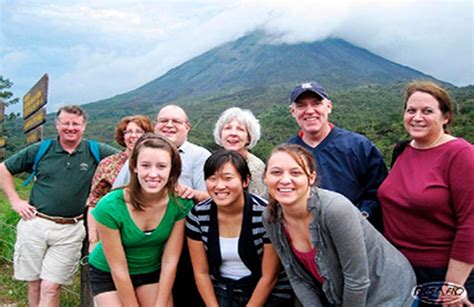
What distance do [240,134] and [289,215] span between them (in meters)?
1.01

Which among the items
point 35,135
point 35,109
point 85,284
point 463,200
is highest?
point 35,109

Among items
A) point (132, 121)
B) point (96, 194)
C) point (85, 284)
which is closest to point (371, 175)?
point (132, 121)

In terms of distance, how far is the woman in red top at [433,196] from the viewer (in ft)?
7.22

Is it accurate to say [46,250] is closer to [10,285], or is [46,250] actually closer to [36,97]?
[10,285]

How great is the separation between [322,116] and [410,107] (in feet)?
1.77

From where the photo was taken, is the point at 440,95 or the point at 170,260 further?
the point at 170,260

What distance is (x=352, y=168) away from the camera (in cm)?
275

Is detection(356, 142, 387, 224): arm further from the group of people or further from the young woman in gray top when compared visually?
the young woman in gray top

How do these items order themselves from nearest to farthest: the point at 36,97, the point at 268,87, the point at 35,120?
the point at 36,97 → the point at 35,120 → the point at 268,87

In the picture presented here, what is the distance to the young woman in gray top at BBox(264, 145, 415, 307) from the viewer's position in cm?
211

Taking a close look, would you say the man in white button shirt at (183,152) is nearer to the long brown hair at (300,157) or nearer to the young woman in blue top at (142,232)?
the young woman in blue top at (142,232)

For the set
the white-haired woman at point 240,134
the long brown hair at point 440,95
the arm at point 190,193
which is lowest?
the arm at point 190,193

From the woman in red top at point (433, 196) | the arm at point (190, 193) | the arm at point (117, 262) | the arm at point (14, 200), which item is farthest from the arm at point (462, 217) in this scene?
the arm at point (14, 200)

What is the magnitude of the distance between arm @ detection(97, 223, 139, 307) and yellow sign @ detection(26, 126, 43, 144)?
15.4ft
